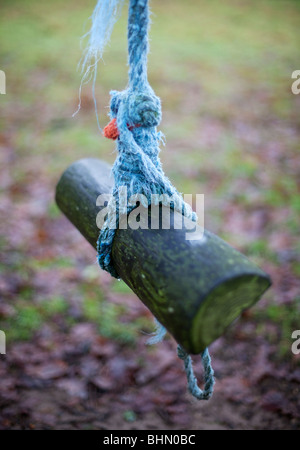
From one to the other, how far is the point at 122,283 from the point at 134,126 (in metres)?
1.92

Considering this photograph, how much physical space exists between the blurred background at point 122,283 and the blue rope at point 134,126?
588 mm

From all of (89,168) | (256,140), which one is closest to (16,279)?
(89,168)

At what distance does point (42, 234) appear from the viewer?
3.02 meters

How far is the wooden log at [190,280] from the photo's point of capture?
0.75m

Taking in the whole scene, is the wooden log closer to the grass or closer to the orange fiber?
the orange fiber

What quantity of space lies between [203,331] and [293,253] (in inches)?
90.6

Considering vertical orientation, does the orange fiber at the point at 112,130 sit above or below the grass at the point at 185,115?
below

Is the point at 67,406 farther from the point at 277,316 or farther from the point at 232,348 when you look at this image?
the point at 277,316
